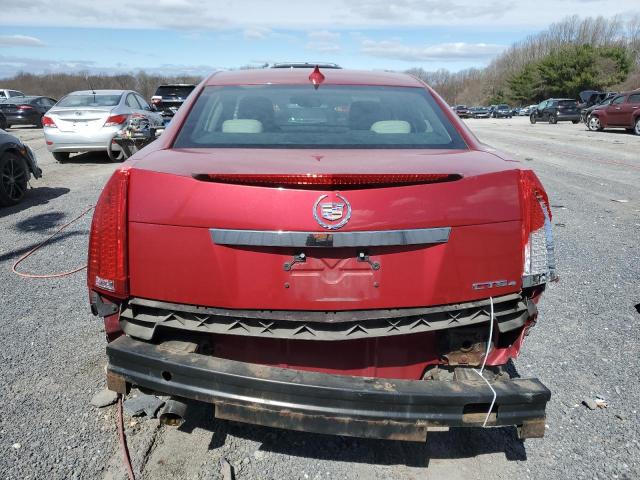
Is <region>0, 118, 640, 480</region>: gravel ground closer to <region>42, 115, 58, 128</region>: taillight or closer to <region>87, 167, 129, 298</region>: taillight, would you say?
<region>87, 167, 129, 298</region>: taillight

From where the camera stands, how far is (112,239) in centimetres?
212

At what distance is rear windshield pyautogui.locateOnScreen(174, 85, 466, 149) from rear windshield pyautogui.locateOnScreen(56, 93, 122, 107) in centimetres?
1023

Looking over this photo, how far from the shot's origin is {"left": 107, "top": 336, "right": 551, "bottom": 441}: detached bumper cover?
6.31 ft

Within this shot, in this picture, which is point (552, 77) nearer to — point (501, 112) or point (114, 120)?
point (501, 112)

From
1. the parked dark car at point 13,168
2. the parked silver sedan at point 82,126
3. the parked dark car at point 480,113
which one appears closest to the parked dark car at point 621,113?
the parked silver sedan at point 82,126

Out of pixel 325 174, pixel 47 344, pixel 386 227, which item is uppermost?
pixel 325 174

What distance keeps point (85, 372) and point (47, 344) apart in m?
0.54

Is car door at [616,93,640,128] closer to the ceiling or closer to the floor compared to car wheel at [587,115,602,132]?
closer to the ceiling

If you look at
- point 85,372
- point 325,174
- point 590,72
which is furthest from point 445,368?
point 590,72

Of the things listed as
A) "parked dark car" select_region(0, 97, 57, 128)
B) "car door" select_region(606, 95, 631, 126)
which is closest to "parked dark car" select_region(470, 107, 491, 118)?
"car door" select_region(606, 95, 631, 126)

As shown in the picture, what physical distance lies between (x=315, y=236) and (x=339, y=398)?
2.04 feet

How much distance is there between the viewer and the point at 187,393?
6.68 ft

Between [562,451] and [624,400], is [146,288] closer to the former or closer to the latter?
[562,451]

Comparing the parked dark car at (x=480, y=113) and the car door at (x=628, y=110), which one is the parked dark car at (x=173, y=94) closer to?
the car door at (x=628, y=110)
